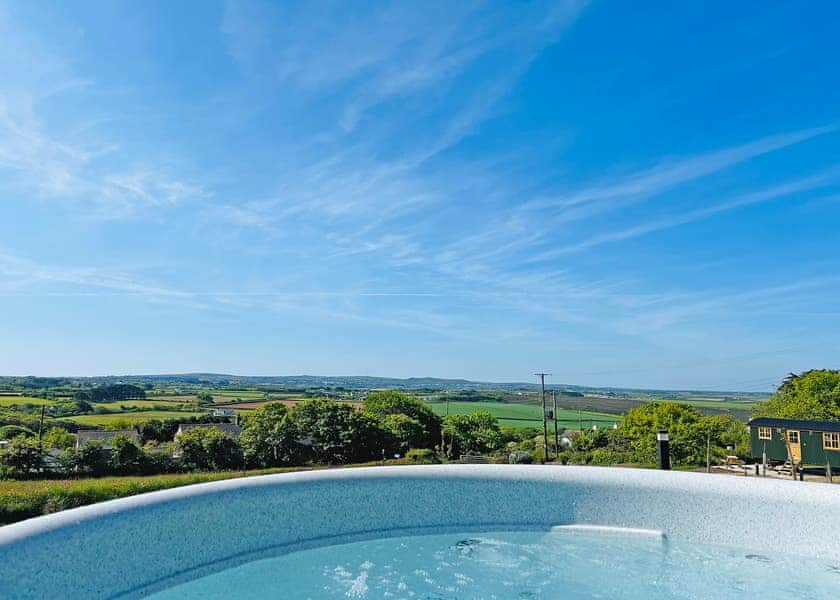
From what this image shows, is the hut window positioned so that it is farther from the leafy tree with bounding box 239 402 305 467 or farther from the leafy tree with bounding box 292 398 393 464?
the leafy tree with bounding box 239 402 305 467

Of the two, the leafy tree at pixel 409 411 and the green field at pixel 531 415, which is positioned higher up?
the leafy tree at pixel 409 411

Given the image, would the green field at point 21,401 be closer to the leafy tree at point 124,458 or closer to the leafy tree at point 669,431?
the leafy tree at point 124,458

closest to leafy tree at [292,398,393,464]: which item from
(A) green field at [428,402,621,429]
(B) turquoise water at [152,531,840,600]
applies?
(A) green field at [428,402,621,429]

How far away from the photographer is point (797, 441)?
1253 centimetres

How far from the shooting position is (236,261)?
14758 millimetres

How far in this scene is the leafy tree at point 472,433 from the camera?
29125 millimetres

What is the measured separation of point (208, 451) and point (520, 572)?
666 inches

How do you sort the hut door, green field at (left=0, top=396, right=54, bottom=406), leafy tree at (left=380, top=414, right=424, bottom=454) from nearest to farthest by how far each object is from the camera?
the hut door < leafy tree at (left=380, top=414, right=424, bottom=454) < green field at (left=0, top=396, right=54, bottom=406)

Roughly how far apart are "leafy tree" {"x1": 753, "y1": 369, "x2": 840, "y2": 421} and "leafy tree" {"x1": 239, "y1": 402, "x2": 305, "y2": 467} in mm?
19810

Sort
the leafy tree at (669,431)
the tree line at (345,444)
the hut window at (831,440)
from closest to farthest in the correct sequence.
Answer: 1. the hut window at (831,440)
2. the tree line at (345,444)
3. the leafy tree at (669,431)

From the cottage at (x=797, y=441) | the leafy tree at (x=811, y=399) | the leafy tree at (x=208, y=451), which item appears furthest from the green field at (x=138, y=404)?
the cottage at (x=797, y=441)

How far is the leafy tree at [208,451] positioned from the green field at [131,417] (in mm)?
22133

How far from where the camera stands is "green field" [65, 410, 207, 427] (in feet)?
125

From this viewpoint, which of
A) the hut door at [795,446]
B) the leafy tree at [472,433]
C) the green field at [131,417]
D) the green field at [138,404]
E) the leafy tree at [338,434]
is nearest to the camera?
the hut door at [795,446]
